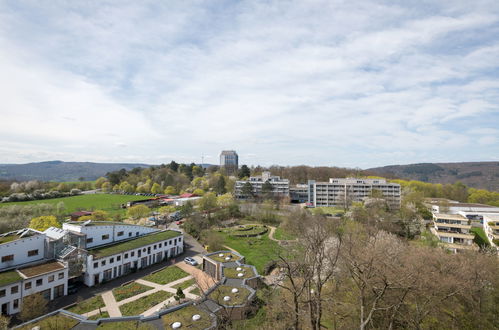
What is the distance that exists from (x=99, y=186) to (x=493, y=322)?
98018 millimetres

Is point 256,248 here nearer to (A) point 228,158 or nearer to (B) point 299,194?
(B) point 299,194

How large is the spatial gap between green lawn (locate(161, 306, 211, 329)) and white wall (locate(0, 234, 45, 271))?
1424 centimetres

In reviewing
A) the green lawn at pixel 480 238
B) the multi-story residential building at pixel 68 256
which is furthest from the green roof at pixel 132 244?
the green lawn at pixel 480 238

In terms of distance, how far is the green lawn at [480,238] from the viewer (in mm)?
28984

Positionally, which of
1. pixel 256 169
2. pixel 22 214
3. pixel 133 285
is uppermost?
pixel 256 169

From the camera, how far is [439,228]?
30.3 metres

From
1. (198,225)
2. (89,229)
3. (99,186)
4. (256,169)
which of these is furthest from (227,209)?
(99,186)

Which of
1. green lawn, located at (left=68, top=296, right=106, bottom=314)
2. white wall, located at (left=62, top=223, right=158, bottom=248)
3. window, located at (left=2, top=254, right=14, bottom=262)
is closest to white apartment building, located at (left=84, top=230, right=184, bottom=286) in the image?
white wall, located at (left=62, top=223, right=158, bottom=248)

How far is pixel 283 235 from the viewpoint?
3641 cm

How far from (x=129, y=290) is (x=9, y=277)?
776 centimetres

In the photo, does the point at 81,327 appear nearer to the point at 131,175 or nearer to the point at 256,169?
the point at 131,175

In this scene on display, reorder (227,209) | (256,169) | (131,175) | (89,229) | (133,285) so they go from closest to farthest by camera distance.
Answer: (133,285) < (89,229) < (227,209) < (131,175) < (256,169)

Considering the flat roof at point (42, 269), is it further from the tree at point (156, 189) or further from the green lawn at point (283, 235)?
the tree at point (156, 189)

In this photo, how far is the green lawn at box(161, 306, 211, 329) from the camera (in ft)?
44.8
